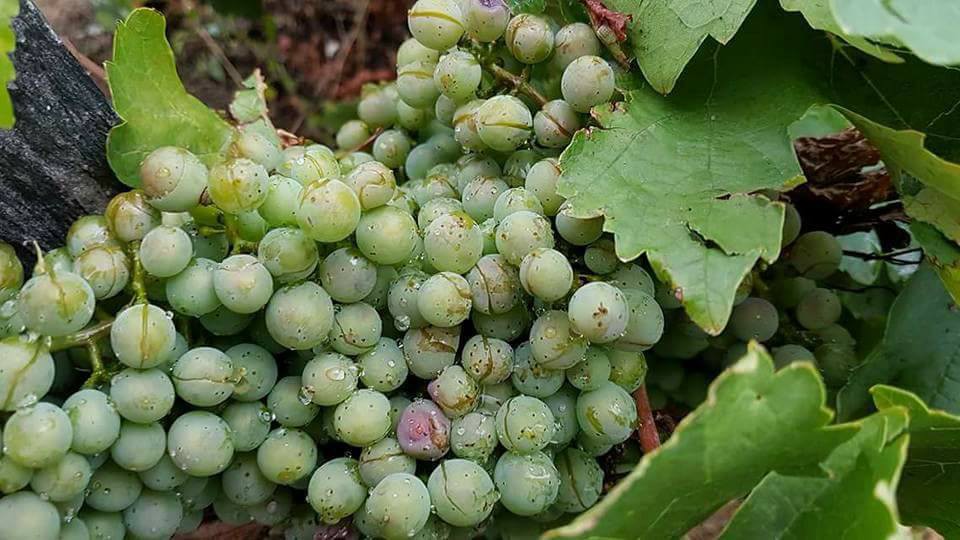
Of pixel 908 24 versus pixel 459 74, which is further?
pixel 459 74

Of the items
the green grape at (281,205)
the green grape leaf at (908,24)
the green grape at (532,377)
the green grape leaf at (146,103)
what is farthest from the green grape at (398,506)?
the green grape leaf at (908,24)

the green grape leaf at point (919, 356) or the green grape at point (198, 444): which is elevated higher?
the green grape at point (198, 444)

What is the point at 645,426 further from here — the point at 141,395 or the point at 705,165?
the point at 141,395

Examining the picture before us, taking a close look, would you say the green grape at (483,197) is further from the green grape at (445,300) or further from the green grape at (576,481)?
the green grape at (576,481)

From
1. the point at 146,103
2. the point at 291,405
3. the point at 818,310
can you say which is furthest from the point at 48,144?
the point at 818,310

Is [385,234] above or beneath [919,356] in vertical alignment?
above

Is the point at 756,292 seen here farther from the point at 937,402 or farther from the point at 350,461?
the point at 350,461

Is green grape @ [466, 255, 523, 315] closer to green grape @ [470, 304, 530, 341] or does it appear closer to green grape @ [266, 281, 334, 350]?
green grape @ [470, 304, 530, 341]

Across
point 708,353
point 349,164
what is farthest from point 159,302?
point 708,353
